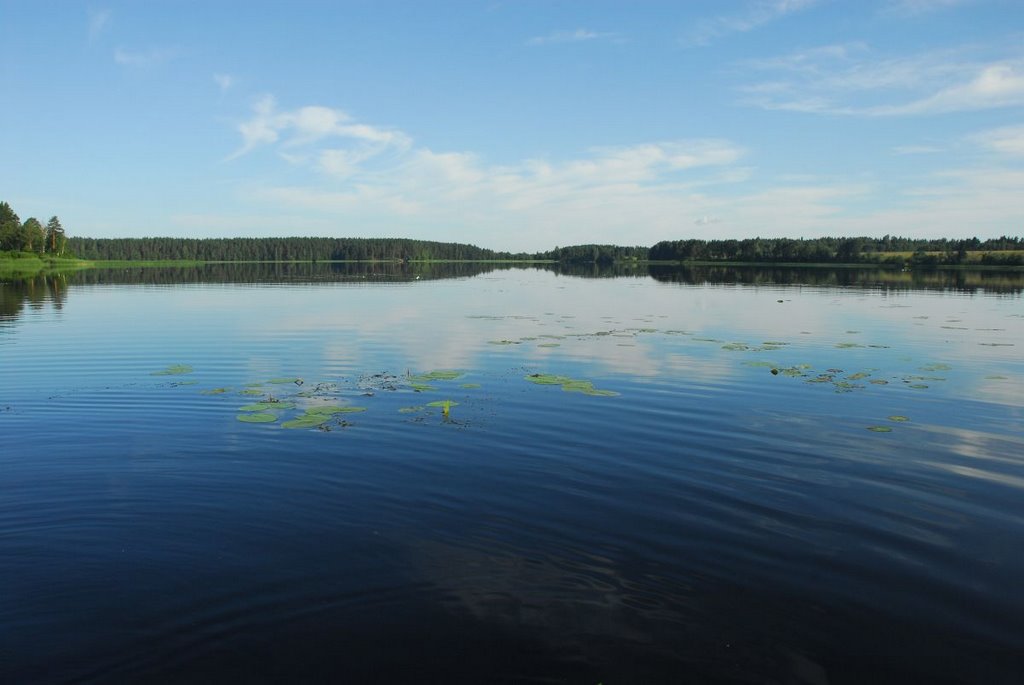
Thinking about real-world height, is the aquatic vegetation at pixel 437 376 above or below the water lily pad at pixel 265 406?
above

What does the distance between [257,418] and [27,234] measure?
156273 millimetres

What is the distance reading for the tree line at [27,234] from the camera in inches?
5271

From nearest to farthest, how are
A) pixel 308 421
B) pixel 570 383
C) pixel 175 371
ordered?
pixel 308 421 < pixel 570 383 < pixel 175 371

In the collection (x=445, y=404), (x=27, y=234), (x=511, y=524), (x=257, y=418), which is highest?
(x=27, y=234)

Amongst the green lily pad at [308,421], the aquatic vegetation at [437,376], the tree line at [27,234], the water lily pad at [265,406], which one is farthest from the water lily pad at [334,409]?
the tree line at [27,234]

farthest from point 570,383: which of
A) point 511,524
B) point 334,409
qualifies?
point 511,524

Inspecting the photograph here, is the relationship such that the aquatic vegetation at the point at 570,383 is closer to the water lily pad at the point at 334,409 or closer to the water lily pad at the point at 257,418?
the water lily pad at the point at 334,409

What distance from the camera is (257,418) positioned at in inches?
634

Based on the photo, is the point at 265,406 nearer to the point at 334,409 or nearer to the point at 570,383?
the point at 334,409

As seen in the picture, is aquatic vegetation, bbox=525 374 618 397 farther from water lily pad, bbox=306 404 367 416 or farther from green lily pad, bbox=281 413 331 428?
green lily pad, bbox=281 413 331 428

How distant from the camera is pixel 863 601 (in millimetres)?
7895

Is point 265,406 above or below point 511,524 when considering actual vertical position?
above

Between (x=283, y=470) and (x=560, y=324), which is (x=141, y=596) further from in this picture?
(x=560, y=324)

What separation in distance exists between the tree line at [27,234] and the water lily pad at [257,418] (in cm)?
14982
